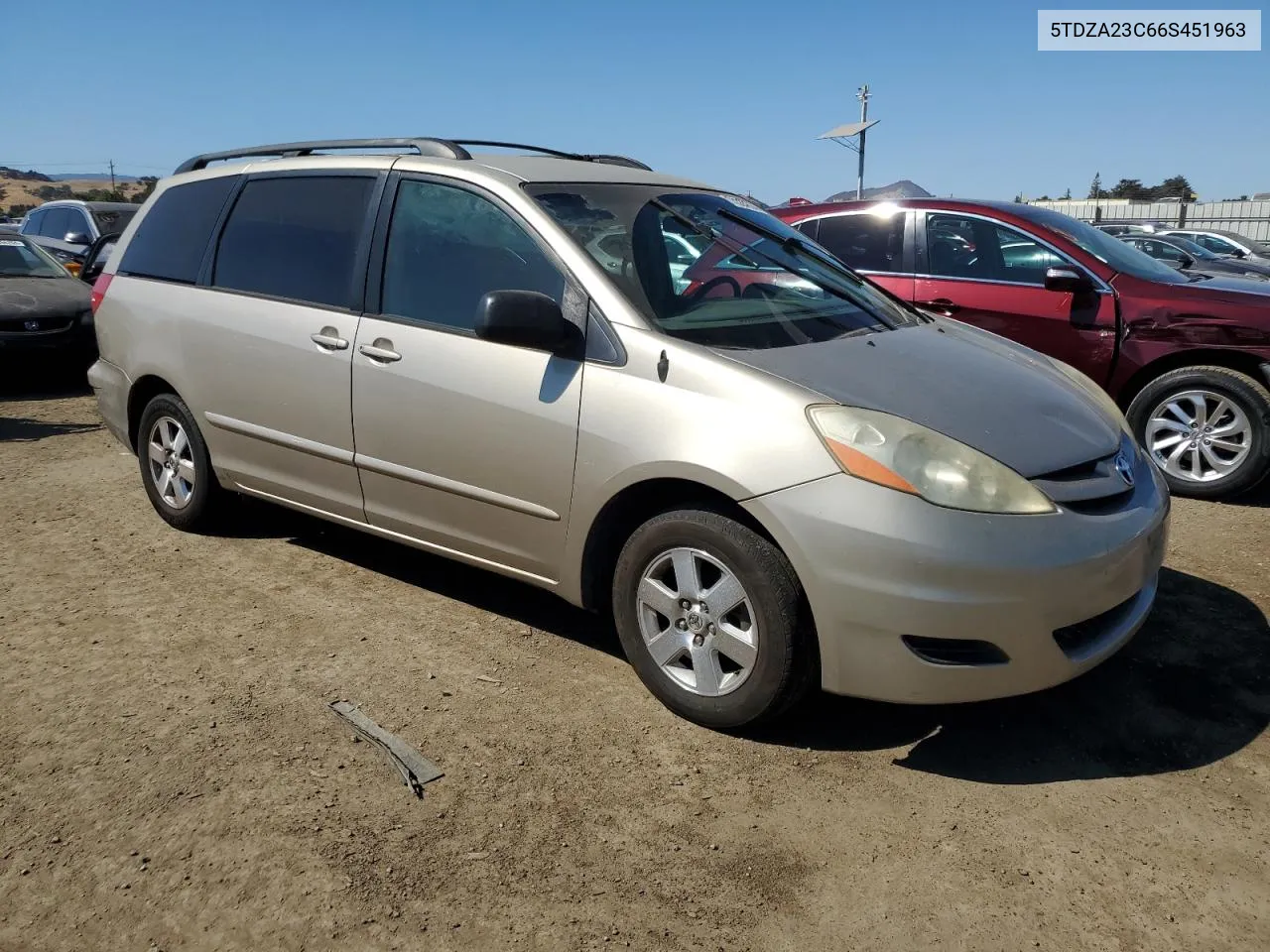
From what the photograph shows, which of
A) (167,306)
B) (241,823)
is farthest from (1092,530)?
(167,306)

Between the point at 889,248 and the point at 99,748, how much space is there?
17.8 ft

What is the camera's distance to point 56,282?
10.1m

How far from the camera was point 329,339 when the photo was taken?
13.3 feet

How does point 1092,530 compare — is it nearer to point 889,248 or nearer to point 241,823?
point 241,823

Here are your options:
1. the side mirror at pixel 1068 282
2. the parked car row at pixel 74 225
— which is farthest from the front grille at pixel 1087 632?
the parked car row at pixel 74 225

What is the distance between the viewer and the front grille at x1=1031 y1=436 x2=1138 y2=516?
9.73 feet

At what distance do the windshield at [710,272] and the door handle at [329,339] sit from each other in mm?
965

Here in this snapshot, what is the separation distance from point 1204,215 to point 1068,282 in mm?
35293

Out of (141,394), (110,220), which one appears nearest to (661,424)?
(141,394)

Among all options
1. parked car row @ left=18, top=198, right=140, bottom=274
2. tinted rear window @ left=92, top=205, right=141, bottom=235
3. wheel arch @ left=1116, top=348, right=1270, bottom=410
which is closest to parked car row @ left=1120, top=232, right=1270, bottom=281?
wheel arch @ left=1116, top=348, right=1270, bottom=410

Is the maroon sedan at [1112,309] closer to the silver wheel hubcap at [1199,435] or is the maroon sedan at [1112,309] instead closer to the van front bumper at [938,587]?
the silver wheel hubcap at [1199,435]

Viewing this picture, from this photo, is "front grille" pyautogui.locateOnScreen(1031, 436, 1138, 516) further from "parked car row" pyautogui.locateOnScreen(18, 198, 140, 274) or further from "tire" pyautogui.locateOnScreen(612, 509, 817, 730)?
"parked car row" pyautogui.locateOnScreen(18, 198, 140, 274)

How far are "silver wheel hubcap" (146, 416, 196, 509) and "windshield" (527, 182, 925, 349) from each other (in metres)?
2.36

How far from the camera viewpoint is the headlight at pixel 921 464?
284 centimetres
